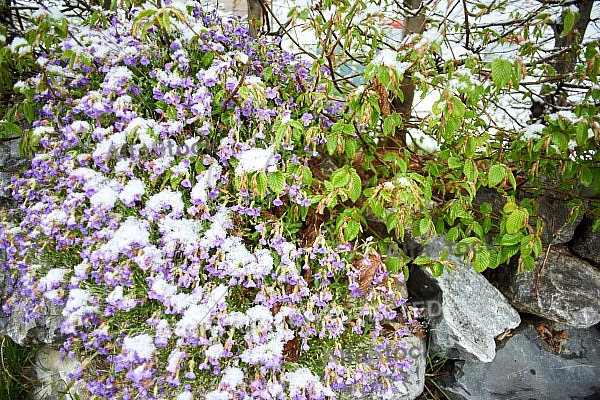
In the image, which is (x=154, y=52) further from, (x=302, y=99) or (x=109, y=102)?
(x=302, y=99)

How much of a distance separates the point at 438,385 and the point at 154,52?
2.02 metres

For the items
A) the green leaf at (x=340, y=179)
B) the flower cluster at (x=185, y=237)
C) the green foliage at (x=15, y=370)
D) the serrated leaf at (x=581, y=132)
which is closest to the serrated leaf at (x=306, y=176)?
the flower cluster at (x=185, y=237)

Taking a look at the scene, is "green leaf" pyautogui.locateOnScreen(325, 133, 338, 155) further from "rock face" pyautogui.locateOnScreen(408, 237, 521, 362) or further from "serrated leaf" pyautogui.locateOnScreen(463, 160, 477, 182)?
"rock face" pyautogui.locateOnScreen(408, 237, 521, 362)

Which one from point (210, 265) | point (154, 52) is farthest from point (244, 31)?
point (210, 265)

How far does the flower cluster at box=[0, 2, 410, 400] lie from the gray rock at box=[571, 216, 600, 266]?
43.9 inches

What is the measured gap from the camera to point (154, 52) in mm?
2164

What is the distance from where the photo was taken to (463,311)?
2367mm

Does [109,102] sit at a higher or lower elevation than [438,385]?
higher

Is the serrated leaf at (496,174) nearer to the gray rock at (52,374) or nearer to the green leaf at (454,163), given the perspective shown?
the green leaf at (454,163)

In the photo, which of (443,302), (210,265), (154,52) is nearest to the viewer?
(210,265)

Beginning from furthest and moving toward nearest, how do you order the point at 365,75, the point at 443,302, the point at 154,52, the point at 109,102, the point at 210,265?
the point at 443,302 → the point at 154,52 → the point at 109,102 → the point at 210,265 → the point at 365,75

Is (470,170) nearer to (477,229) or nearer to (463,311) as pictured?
(477,229)

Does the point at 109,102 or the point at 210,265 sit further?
the point at 109,102

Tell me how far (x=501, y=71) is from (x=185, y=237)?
3.99 feet
